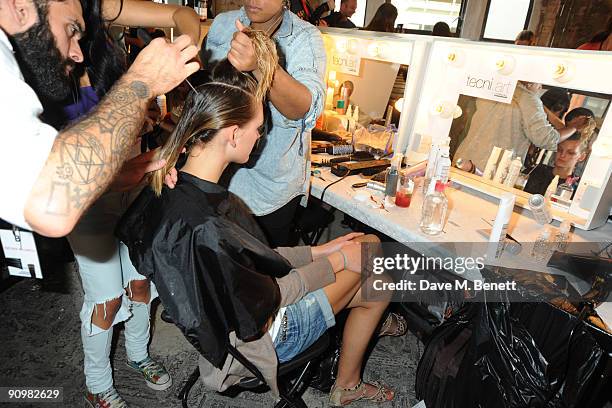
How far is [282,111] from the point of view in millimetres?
1296

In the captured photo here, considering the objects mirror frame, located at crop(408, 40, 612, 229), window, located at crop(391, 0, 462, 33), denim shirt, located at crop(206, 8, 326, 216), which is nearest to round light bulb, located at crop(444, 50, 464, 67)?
mirror frame, located at crop(408, 40, 612, 229)

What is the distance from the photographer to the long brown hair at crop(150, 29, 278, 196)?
115 centimetres

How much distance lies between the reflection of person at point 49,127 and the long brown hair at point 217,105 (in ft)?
1.14

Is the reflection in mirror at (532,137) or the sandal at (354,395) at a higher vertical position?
the reflection in mirror at (532,137)

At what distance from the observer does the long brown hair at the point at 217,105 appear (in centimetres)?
115

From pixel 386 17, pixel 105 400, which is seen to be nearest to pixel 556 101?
pixel 105 400

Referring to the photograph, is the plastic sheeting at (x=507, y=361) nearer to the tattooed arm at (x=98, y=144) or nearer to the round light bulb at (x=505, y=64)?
the round light bulb at (x=505, y=64)

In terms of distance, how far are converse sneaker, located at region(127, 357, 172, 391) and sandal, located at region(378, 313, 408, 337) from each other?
982 mm

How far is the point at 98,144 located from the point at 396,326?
1663mm

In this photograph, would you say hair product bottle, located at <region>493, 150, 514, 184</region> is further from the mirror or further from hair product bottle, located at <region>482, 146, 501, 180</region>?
the mirror

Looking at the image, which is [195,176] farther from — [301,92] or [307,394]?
[307,394]

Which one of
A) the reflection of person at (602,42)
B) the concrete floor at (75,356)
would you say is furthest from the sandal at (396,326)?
the reflection of person at (602,42)

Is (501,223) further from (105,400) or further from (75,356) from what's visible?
(75,356)

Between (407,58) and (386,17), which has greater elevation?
(386,17)
